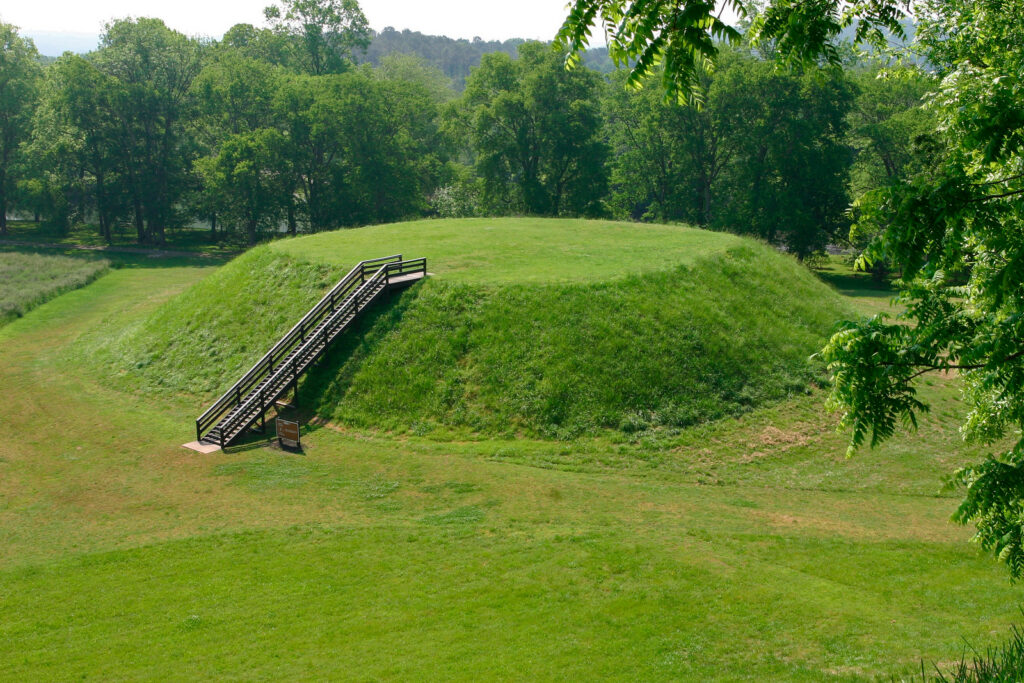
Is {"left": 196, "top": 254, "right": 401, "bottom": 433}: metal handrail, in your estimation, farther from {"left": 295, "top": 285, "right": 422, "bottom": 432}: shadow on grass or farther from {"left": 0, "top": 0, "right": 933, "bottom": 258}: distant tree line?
{"left": 0, "top": 0, "right": 933, "bottom": 258}: distant tree line

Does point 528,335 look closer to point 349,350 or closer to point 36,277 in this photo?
point 349,350

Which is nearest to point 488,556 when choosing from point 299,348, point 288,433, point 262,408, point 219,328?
point 288,433

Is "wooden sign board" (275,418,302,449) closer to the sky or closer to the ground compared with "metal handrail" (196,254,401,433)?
closer to the ground

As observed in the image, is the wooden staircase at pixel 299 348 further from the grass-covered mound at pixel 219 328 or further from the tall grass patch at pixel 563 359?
the grass-covered mound at pixel 219 328

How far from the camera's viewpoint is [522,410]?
2930 centimetres

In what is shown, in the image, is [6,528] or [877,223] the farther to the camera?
[6,528]

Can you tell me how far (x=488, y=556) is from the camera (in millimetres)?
20719

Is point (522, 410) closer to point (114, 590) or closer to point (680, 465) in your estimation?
point (680, 465)

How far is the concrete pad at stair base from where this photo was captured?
28250 millimetres

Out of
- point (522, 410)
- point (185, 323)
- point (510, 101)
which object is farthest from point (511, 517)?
point (510, 101)

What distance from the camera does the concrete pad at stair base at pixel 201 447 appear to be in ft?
92.7

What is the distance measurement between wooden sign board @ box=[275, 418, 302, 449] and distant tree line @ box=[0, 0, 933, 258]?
51.3 meters

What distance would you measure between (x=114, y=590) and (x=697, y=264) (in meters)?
28.6


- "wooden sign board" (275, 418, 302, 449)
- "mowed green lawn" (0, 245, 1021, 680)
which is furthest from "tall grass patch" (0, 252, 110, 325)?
"wooden sign board" (275, 418, 302, 449)
